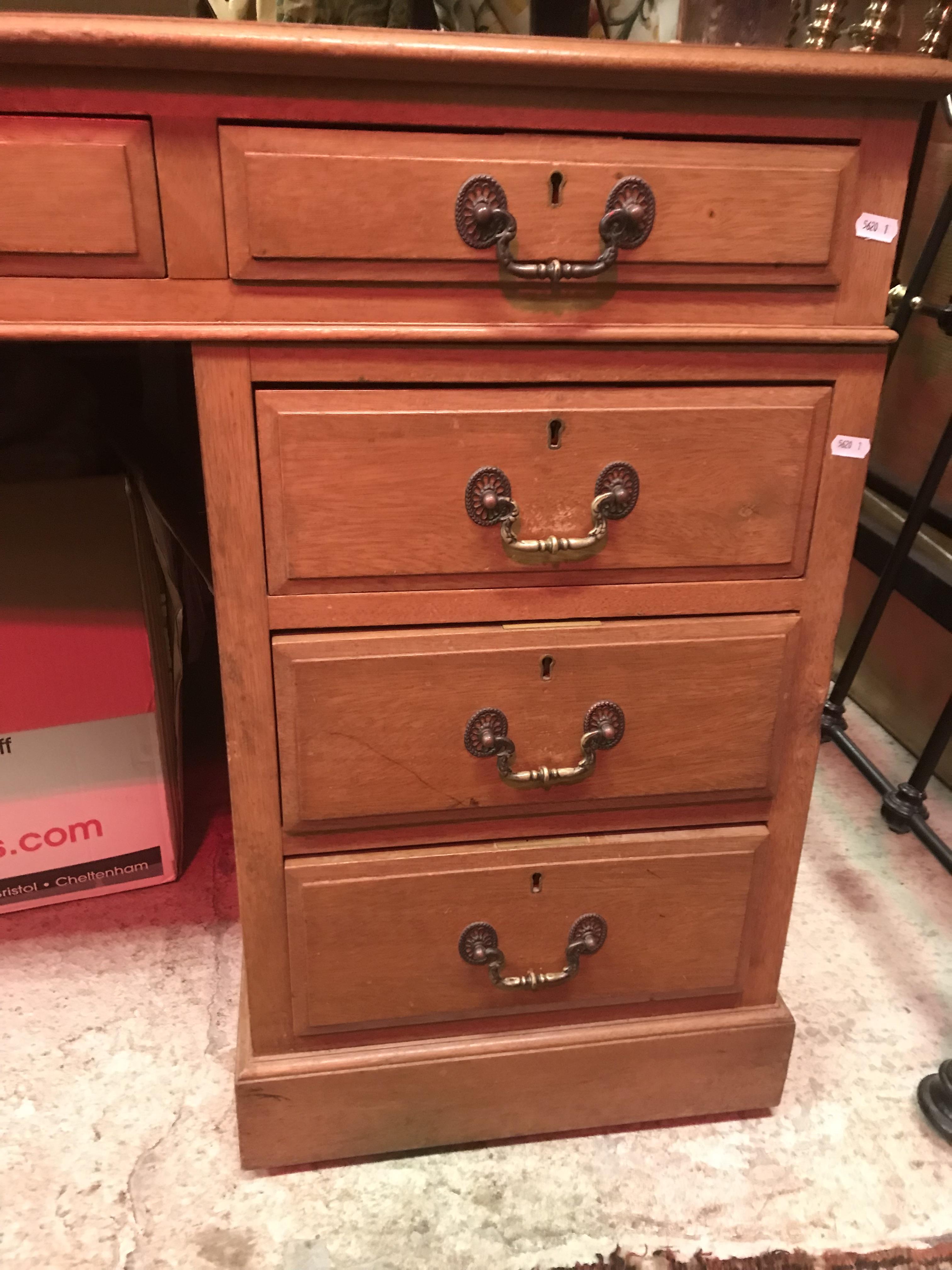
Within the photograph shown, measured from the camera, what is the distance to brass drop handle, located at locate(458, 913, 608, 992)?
0.85m

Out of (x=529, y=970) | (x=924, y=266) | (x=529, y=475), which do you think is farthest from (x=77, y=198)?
(x=924, y=266)

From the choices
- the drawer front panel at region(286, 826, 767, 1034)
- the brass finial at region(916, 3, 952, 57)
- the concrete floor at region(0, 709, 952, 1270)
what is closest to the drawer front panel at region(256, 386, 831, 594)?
the drawer front panel at region(286, 826, 767, 1034)

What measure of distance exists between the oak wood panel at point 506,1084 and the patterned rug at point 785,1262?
5.3 inches

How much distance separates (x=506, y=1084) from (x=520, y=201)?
31.4 inches

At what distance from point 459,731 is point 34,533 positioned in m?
0.57

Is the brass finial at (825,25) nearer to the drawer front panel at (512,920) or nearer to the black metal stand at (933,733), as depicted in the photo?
the black metal stand at (933,733)

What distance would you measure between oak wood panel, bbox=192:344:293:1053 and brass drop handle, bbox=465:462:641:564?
0.17 meters

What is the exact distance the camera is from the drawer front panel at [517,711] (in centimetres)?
75

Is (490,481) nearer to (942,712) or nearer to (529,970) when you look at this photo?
(529,970)

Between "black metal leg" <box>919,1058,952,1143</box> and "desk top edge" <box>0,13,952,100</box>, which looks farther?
"black metal leg" <box>919,1058,952,1143</box>

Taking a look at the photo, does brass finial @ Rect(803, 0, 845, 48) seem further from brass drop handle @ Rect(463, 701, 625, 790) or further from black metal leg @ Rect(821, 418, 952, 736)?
brass drop handle @ Rect(463, 701, 625, 790)

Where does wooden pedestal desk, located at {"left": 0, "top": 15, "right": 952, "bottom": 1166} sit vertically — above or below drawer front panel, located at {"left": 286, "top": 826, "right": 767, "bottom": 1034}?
above

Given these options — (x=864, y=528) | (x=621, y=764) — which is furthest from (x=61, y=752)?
(x=864, y=528)

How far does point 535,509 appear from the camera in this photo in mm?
728
